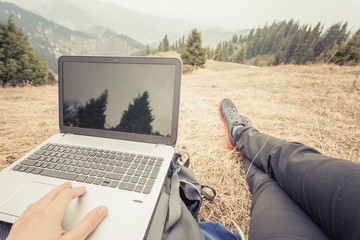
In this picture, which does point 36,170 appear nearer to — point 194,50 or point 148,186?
point 148,186

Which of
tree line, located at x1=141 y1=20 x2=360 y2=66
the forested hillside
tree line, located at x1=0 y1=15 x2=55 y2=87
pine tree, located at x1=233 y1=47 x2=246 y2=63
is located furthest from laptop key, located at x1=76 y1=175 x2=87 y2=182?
pine tree, located at x1=233 y1=47 x2=246 y2=63

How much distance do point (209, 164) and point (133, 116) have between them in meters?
0.83

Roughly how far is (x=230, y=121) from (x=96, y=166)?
4.72ft

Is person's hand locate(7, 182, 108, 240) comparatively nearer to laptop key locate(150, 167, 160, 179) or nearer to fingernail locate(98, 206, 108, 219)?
fingernail locate(98, 206, 108, 219)

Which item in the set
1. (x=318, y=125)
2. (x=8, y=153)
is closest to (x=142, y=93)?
(x=8, y=153)

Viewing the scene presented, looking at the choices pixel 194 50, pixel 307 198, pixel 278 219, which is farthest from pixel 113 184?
pixel 194 50

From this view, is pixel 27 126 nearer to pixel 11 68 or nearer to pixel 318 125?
pixel 318 125

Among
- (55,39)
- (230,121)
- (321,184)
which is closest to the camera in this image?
(321,184)

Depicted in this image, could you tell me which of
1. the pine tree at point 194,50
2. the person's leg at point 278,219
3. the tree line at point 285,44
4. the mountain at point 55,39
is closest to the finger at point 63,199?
the person's leg at point 278,219

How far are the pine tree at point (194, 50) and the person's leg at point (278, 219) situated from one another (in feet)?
62.0

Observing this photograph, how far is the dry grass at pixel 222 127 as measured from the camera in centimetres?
114

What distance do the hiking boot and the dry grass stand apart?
0.11m

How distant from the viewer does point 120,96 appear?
103 cm

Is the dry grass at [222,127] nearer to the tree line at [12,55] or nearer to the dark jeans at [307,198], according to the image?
the dark jeans at [307,198]
